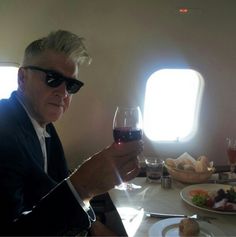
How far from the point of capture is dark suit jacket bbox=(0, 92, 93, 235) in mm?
919

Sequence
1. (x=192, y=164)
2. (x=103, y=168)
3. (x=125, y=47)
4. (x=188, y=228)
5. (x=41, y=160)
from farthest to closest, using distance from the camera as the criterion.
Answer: (x=125, y=47) < (x=192, y=164) < (x=41, y=160) < (x=188, y=228) < (x=103, y=168)

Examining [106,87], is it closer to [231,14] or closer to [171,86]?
[171,86]

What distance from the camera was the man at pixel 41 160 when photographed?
0.93 meters

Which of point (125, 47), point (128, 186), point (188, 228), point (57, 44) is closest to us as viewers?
point (188, 228)

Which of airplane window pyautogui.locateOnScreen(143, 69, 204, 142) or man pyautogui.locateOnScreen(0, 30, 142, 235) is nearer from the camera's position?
man pyautogui.locateOnScreen(0, 30, 142, 235)

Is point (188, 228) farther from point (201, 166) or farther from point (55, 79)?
point (55, 79)

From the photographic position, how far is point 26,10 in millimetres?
1801

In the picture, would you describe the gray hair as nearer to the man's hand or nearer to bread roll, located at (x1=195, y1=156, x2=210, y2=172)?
the man's hand

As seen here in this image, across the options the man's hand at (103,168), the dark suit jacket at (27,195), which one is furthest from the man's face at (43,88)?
the man's hand at (103,168)

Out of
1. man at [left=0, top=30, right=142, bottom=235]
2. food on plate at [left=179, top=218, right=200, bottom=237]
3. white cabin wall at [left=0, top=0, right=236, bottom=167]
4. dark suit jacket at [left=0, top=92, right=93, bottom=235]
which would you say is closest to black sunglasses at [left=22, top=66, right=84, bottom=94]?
man at [left=0, top=30, right=142, bottom=235]

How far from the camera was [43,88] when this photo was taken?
1.31m

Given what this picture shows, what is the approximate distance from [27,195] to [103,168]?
13.4 inches

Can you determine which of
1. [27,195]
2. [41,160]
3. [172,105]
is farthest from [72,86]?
[172,105]

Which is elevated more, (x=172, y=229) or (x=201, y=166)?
(x=201, y=166)
